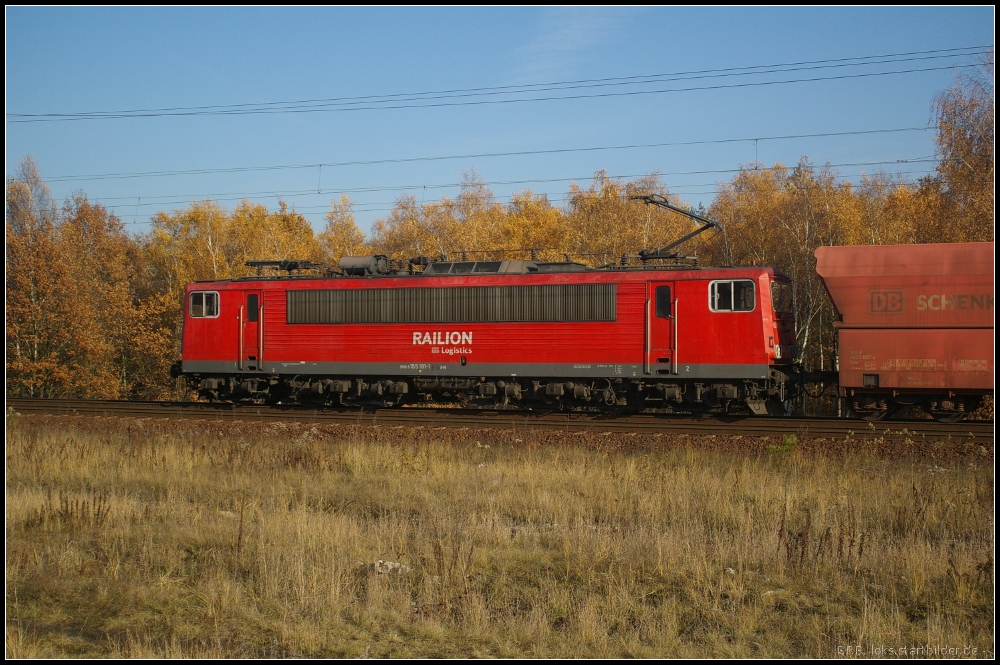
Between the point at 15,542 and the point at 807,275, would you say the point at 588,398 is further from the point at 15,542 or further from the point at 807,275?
the point at 807,275

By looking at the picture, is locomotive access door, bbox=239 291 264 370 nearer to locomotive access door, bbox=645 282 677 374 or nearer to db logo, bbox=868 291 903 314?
locomotive access door, bbox=645 282 677 374

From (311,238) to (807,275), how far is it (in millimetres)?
41361

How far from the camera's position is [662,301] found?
1823 centimetres

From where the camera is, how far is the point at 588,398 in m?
19.0

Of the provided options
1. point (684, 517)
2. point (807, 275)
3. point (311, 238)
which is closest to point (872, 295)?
point (684, 517)

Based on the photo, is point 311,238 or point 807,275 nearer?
point 807,275

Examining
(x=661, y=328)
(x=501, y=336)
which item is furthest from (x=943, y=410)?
(x=501, y=336)

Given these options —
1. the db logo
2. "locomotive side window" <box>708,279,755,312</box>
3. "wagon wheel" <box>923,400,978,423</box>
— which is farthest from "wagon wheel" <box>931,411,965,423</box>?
"locomotive side window" <box>708,279,755,312</box>

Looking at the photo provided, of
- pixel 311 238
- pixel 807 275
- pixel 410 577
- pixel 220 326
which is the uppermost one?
pixel 311 238

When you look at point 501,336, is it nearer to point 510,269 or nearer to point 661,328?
point 510,269

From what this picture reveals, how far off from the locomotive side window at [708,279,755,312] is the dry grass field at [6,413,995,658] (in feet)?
16.6

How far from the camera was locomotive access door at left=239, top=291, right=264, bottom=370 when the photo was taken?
2109 centimetres

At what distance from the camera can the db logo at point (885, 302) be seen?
16.8m

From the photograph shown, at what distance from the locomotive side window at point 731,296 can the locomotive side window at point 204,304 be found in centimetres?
1272
